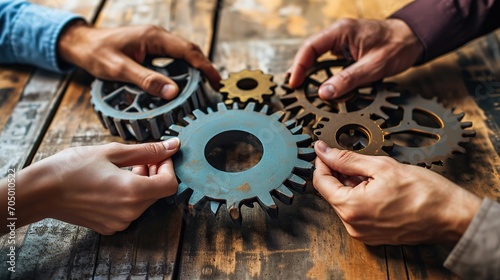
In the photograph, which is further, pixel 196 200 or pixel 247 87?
pixel 247 87

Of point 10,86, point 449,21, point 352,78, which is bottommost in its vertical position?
point 10,86

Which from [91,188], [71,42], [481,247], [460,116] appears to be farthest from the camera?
[71,42]

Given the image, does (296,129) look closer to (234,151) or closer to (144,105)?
(234,151)

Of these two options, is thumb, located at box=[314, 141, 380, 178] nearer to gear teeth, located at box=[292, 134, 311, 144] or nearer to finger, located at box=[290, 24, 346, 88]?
gear teeth, located at box=[292, 134, 311, 144]

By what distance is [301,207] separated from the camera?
136cm

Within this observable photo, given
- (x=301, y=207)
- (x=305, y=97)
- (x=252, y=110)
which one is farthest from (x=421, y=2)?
(x=301, y=207)

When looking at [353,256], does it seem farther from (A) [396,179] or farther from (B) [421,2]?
(B) [421,2]

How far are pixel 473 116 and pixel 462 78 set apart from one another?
24cm

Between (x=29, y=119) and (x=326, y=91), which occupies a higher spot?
(x=326, y=91)

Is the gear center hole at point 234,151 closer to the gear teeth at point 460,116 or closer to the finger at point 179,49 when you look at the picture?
the finger at point 179,49

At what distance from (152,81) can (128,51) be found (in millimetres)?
232

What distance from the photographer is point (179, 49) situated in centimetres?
167

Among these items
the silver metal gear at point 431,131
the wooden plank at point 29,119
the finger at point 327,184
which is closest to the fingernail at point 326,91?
the silver metal gear at point 431,131

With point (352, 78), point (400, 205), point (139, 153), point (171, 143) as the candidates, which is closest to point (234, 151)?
point (171, 143)
